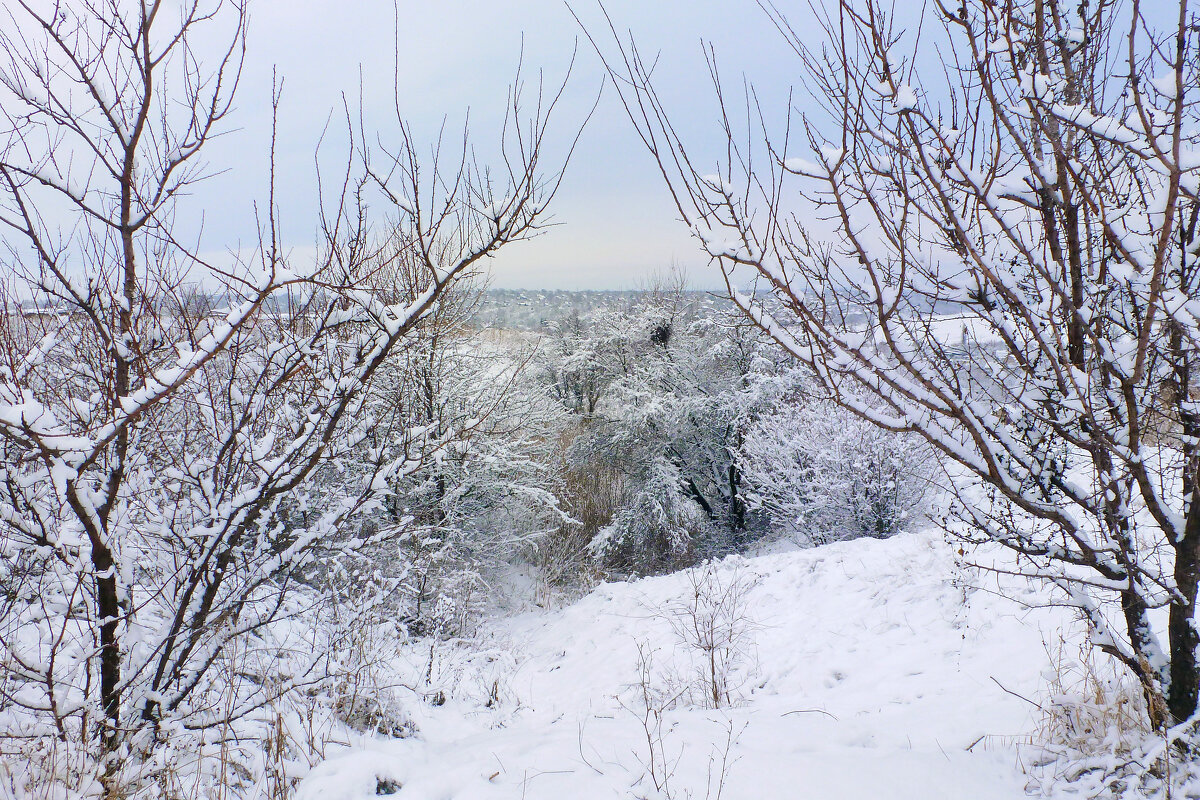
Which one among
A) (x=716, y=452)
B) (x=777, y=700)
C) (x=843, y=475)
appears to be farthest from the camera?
(x=716, y=452)

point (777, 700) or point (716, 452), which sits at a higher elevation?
point (716, 452)

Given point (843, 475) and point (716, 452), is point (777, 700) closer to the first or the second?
point (843, 475)

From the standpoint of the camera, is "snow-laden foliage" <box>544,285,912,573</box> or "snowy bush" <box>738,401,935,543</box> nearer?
"snowy bush" <box>738,401,935,543</box>

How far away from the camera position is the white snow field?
2553 millimetres

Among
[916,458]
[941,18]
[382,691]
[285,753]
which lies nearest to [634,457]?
→ [916,458]

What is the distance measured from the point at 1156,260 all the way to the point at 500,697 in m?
5.76

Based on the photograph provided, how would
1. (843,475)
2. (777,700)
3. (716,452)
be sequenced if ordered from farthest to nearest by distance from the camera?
(716,452) → (843,475) → (777,700)

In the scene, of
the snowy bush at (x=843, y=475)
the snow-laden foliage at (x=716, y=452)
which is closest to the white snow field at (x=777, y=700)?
the snowy bush at (x=843, y=475)

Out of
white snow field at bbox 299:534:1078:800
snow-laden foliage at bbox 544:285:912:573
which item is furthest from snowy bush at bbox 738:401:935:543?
white snow field at bbox 299:534:1078:800

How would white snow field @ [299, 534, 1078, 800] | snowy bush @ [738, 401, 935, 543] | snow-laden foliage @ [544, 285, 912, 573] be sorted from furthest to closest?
snow-laden foliage @ [544, 285, 912, 573], snowy bush @ [738, 401, 935, 543], white snow field @ [299, 534, 1078, 800]

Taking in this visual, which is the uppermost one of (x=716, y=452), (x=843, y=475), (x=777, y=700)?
(x=843, y=475)

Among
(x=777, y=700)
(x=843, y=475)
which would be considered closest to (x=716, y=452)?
(x=843, y=475)

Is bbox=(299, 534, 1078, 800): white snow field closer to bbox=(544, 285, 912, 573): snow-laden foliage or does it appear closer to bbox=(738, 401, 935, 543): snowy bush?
bbox=(738, 401, 935, 543): snowy bush

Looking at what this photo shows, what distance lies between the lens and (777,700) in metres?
4.76
